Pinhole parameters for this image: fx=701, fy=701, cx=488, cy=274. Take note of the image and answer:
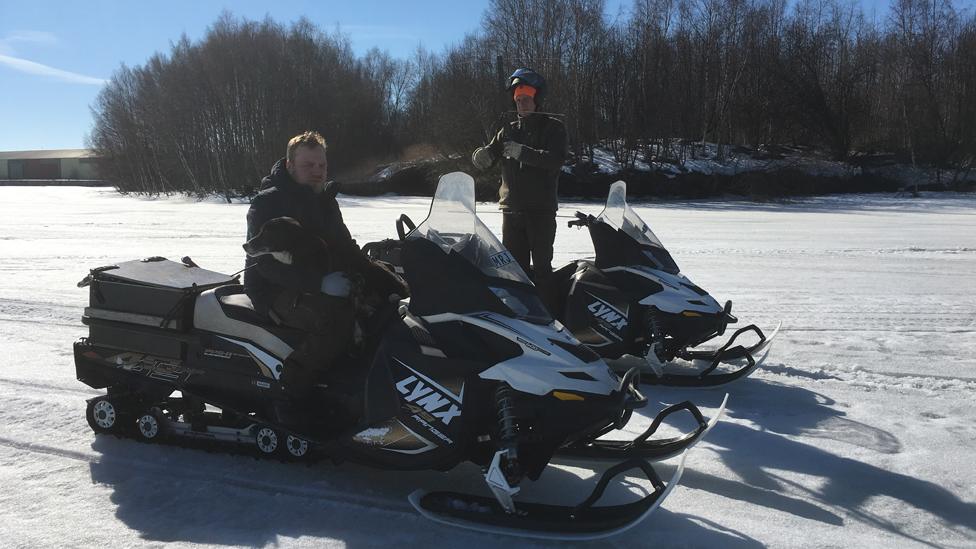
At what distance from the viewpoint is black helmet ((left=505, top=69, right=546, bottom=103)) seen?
4.50m

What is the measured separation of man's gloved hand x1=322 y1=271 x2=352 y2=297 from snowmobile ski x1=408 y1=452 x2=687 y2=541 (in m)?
0.90

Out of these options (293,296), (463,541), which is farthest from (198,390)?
(463,541)

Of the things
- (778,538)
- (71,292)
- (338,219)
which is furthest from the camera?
(71,292)

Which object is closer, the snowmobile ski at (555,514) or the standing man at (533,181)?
the snowmobile ski at (555,514)

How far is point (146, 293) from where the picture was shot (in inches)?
137

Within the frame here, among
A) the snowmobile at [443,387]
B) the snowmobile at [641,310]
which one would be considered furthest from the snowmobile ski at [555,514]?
the snowmobile at [641,310]

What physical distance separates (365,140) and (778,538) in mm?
40106

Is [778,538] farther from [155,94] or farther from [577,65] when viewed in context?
[155,94]

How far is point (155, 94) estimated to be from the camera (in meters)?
39.2

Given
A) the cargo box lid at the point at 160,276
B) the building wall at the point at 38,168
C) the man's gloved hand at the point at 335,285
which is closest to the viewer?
the man's gloved hand at the point at 335,285

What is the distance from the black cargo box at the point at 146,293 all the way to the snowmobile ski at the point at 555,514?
5.17 feet

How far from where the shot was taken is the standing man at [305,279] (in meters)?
2.96

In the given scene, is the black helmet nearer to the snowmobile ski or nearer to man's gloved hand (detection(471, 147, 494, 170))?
man's gloved hand (detection(471, 147, 494, 170))

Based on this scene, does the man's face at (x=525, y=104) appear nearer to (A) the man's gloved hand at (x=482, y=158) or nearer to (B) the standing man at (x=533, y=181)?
(B) the standing man at (x=533, y=181)
